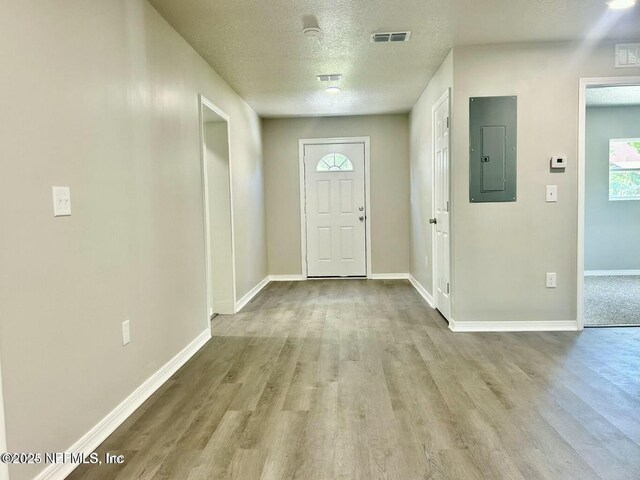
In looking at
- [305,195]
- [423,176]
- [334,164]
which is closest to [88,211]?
[423,176]

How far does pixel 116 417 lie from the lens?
2.31 meters

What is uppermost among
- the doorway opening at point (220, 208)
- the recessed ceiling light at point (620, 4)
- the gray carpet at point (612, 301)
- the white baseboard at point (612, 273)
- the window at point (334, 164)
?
the recessed ceiling light at point (620, 4)

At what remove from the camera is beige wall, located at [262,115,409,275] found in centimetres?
689

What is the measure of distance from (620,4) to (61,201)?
3.43 meters

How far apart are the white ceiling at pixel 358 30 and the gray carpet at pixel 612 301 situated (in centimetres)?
236

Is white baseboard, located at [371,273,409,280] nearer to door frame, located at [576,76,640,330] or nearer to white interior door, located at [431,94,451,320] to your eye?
white interior door, located at [431,94,451,320]

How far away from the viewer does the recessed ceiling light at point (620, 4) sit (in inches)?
117

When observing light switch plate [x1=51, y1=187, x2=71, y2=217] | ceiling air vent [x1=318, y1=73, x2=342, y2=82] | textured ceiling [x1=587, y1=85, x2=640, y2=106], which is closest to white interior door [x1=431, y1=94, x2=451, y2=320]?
ceiling air vent [x1=318, y1=73, x2=342, y2=82]

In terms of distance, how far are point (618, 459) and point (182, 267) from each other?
2.69m

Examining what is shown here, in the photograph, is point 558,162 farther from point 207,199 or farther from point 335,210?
point 335,210

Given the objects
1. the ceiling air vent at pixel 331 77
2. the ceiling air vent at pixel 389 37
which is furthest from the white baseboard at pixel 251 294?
the ceiling air vent at pixel 389 37

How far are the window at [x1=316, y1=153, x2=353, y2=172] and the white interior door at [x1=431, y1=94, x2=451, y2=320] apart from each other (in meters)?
2.32

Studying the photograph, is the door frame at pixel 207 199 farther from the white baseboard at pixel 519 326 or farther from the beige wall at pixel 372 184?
the beige wall at pixel 372 184

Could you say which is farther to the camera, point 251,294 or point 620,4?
point 251,294
